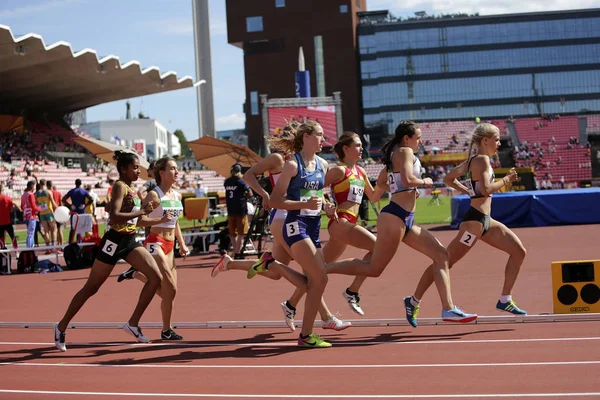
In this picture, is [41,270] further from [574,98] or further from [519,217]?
[574,98]

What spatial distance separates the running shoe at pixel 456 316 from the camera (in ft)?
26.7

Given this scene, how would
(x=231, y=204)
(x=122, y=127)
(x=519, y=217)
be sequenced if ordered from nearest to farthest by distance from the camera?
(x=231, y=204) < (x=519, y=217) < (x=122, y=127)

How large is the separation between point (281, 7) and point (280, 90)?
384 inches

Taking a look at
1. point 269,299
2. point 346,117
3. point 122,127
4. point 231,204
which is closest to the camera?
point 269,299

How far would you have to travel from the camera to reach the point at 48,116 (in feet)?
237

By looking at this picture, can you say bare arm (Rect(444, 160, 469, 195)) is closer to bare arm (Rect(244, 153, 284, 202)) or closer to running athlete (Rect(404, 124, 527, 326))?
running athlete (Rect(404, 124, 527, 326))

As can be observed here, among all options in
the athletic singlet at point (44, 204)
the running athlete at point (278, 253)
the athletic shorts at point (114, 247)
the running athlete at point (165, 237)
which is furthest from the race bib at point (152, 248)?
the athletic singlet at point (44, 204)

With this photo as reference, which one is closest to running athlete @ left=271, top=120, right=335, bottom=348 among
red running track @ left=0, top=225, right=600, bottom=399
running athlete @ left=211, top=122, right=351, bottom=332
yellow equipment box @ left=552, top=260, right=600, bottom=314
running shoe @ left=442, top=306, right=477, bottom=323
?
running athlete @ left=211, top=122, right=351, bottom=332

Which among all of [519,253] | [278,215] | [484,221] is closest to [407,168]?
[484,221]

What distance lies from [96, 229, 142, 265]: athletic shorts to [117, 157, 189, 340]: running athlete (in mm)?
245

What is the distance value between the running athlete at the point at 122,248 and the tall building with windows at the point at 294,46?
9417 cm

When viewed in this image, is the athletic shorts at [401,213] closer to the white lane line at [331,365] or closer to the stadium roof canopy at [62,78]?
the white lane line at [331,365]

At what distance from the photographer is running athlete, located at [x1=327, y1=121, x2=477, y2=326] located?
8241 mm

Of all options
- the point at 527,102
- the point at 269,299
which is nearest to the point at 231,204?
the point at 269,299
